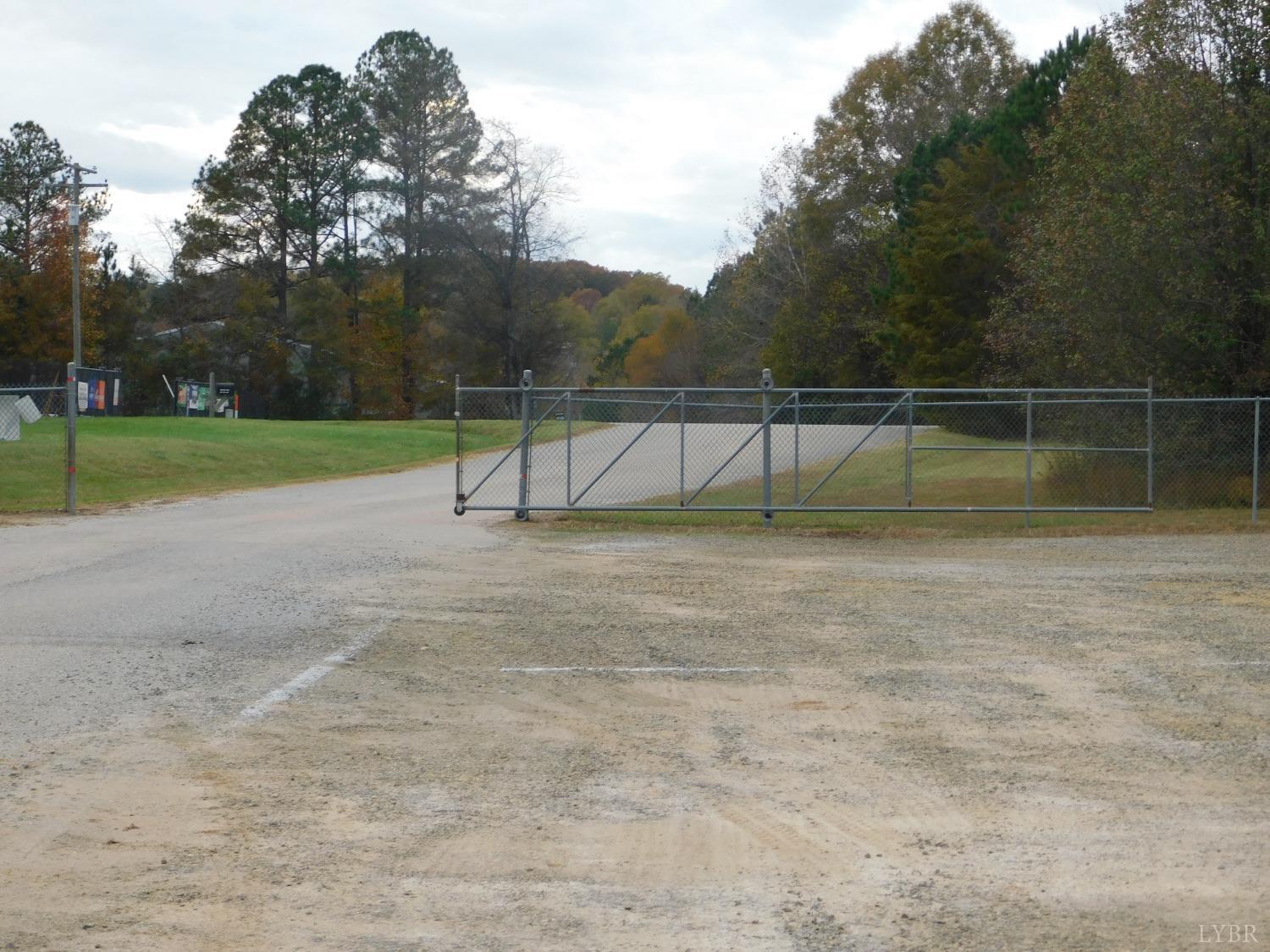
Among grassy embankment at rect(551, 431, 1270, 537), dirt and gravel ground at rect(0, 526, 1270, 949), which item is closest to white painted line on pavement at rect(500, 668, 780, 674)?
dirt and gravel ground at rect(0, 526, 1270, 949)

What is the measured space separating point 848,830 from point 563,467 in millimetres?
22769

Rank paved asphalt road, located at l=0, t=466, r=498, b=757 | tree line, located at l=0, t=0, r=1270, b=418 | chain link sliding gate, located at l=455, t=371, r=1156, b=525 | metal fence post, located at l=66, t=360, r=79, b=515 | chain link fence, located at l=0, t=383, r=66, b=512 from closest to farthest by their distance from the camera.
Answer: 1. paved asphalt road, located at l=0, t=466, r=498, b=757
2. chain link sliding gate, located at l=455, t=371, r=1156, b=525
3. metal fence post, located at l=66, t=360, r=79, b=515
4. chain link fence, located at l=0, t=383, r=66, b=512
5. tree line, located at l=0, t=0, r=1270, b=418

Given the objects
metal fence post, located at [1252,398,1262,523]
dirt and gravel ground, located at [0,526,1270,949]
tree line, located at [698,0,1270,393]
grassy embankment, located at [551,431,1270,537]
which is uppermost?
tree line, located at [698,0,1270,393]

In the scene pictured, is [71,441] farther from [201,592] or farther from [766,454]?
[766,454]

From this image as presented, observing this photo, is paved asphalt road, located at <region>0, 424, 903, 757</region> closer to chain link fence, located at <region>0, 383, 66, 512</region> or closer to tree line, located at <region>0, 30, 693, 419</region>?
chain link fence, located at <region>0, 383, 66, 512</region>

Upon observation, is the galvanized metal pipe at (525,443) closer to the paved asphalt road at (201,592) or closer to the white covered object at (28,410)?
the paved asphalt road at (201,592)

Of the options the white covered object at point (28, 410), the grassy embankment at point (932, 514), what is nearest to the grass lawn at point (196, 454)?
the white covered object at point (28, 410)

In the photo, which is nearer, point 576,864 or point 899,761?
point 576,864

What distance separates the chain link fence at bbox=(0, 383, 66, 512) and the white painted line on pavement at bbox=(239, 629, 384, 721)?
12.5 m

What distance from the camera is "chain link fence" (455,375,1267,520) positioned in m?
19.5

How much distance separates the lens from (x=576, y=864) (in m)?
5.26

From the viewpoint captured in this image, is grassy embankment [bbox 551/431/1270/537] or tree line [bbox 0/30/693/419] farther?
tree line [bbox 0/30/693/419]

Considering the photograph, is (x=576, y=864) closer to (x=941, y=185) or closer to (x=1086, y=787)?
(x=1086, y=787)

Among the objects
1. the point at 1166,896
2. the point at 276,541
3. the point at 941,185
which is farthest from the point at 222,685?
the point at 941,185
